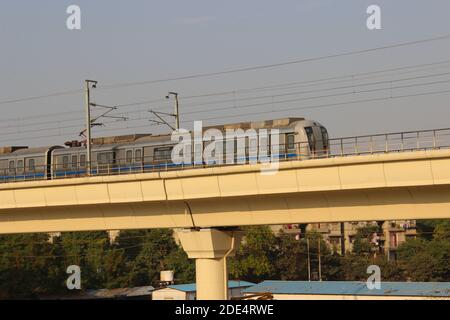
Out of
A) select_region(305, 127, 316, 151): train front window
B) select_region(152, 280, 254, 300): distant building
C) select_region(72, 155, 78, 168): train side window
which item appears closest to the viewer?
select_region(305, 127, 316, 151): train front window

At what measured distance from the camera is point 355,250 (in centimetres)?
10544

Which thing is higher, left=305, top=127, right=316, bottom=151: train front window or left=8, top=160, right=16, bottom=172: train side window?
left=305, top=127, right=316, bottom=151: train front window

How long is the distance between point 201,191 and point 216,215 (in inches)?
56.1

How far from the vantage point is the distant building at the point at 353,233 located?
114000 millimetres

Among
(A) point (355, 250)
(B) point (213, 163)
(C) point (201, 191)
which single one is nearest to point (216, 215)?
(C) point (201, 191)

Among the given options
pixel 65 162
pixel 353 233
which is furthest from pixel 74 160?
pixel 353 233

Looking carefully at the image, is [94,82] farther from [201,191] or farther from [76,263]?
[76,263]

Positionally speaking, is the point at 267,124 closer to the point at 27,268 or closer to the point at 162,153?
the point at 162,153

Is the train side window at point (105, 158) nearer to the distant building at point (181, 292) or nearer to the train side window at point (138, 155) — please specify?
the train side window at point (138, 155)

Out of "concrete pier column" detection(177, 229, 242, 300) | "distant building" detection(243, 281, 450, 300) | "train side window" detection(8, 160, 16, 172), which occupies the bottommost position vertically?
"distant building" detection(243, 281, 450, 300)

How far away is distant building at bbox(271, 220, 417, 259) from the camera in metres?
114

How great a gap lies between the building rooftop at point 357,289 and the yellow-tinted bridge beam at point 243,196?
27153 millimetres

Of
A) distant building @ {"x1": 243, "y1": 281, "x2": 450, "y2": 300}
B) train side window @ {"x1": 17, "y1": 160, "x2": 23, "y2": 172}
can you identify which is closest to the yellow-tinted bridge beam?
train side window @ {"x1": 17, "y1": 160, "x2": 23, "y2": 172}

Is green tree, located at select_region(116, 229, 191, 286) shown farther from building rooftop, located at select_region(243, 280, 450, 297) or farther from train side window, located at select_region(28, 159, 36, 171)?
train side window, located at select_region(28, 159, 36, 171)
